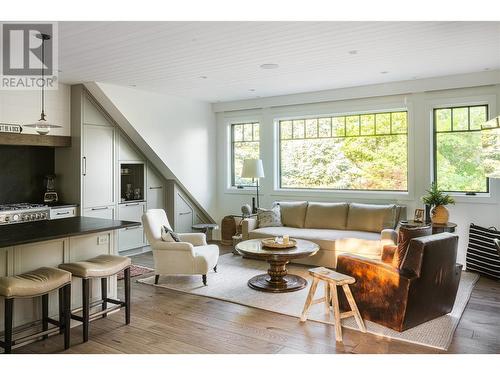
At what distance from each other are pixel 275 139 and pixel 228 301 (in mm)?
3711

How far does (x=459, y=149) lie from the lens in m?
5.74

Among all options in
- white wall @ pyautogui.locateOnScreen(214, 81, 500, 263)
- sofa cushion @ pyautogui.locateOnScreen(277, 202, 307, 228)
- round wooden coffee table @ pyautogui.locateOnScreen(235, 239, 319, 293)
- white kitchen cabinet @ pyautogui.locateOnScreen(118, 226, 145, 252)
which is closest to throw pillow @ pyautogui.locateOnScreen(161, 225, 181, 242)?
round wooden coffee table @ pyautogui.locateOnScreen(235, 239, 319, 293)

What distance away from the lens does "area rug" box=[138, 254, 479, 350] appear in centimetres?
340

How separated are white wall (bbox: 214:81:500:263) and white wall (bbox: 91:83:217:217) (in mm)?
249

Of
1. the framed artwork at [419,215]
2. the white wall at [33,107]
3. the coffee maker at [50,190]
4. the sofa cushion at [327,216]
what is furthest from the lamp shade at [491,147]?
the coffee maker at [50,190]

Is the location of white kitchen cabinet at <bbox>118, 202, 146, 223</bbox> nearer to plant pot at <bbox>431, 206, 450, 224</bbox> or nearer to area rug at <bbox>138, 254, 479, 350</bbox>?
area rug at <bbox>138, 254, 479, 350</bbox>

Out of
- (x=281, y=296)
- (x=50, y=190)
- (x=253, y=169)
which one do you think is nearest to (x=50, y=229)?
(x=281, y=296)

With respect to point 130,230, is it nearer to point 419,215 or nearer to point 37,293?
point 37,293

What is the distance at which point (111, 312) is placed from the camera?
3.90 m

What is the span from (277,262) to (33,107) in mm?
3851
